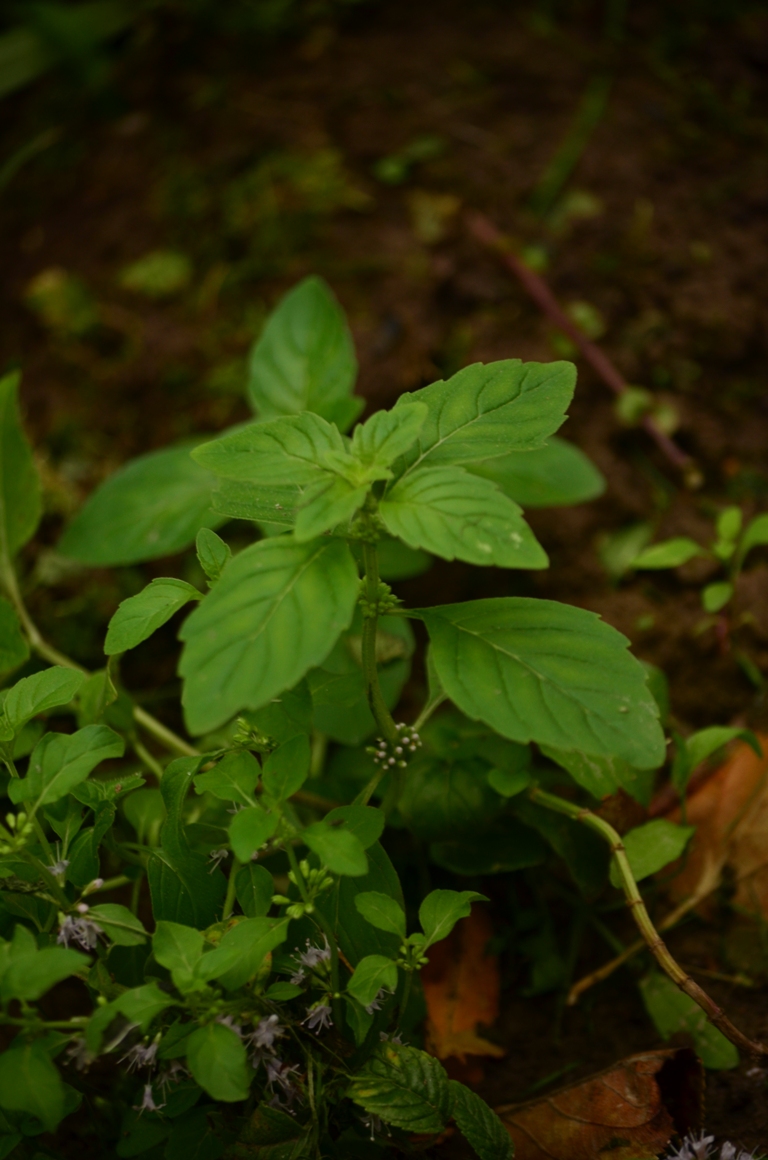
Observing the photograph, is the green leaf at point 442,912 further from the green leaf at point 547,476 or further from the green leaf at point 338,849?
the green leaf at point 547,476

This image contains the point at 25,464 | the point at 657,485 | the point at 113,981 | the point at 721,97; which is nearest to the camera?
the point at 113,981

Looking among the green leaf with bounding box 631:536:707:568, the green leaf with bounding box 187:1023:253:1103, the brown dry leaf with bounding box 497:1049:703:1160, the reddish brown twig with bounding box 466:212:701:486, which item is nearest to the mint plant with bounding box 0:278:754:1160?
the green leaf with bounding box 187:1023:253:1103

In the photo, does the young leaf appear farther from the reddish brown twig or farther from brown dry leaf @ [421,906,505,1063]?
the reddish brown twig

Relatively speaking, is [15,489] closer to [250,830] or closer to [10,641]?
[10,641]

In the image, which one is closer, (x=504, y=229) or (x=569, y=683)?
(x=569, y=683)

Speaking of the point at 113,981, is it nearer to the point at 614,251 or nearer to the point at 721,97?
the point at 614,251

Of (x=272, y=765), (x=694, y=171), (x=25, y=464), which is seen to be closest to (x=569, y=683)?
(x=272, y=765)
